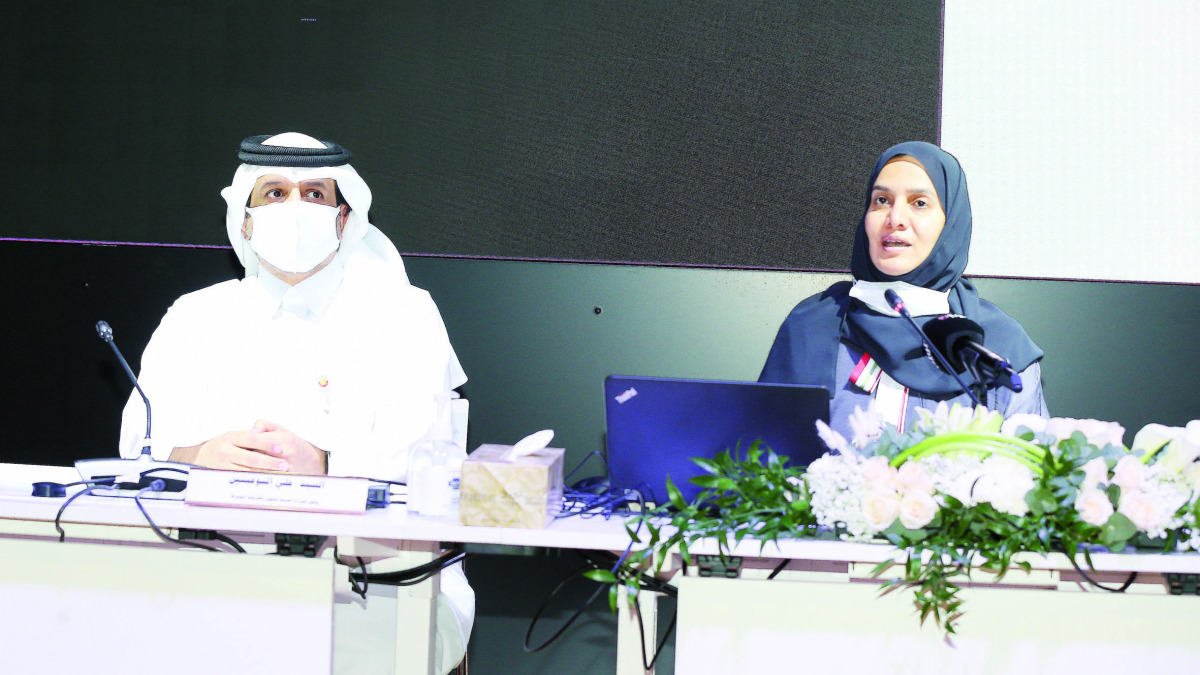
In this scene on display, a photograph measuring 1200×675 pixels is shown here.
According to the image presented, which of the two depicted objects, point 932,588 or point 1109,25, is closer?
point 932,588

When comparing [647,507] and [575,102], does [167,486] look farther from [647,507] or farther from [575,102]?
[575,102]

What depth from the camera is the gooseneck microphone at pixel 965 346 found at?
5.11ft

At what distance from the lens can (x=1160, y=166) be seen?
2.81 m

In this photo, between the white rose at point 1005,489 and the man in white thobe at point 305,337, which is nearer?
the white rose at point 1005,489

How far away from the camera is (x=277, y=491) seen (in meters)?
1.52

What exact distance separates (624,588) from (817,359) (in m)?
1.06

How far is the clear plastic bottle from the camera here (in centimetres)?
155

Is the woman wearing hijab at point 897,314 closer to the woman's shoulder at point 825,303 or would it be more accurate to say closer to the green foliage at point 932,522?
the woman's shoulder at point 825,303

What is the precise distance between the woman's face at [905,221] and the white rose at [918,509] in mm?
1171

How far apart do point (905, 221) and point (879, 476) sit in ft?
3.92

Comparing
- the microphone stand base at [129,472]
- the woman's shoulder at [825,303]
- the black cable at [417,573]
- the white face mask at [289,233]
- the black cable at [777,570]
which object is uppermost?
the white face mask at [289,233]

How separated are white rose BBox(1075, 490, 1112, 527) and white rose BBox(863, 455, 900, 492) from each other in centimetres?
24

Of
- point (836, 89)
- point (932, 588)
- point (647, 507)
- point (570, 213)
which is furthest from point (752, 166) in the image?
point (932, 588)

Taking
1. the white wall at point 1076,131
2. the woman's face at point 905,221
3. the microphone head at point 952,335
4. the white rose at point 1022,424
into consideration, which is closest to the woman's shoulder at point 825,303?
the woman's face at point 905,221
